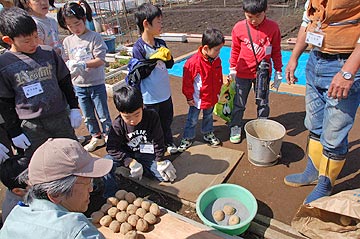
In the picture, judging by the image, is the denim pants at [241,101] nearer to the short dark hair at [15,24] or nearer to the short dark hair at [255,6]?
the short dark hair at [255,6]

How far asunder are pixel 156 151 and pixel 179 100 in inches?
83.2

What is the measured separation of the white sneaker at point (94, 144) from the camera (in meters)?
3.60

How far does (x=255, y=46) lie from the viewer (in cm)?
320

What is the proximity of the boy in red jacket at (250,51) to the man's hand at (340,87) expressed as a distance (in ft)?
4.57

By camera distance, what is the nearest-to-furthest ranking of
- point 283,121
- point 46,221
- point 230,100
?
1. point 46,221
2. point 230,100
3. point 283,121

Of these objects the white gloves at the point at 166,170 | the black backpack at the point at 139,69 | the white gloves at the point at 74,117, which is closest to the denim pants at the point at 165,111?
the black backpack at the point at 139,69

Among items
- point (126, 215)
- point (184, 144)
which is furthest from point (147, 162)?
point (126, 215)

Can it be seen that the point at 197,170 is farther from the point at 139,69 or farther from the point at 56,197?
the point at 56,197

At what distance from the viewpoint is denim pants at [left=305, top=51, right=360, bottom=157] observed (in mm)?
1989

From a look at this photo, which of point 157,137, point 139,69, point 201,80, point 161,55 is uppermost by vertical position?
point 161,55

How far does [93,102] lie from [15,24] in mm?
1501

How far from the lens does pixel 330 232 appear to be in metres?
2.02

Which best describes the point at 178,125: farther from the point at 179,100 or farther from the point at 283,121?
the point at 283,121

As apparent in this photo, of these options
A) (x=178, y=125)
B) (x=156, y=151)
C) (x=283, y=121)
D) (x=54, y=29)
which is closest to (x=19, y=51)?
(x=54, y=29)
